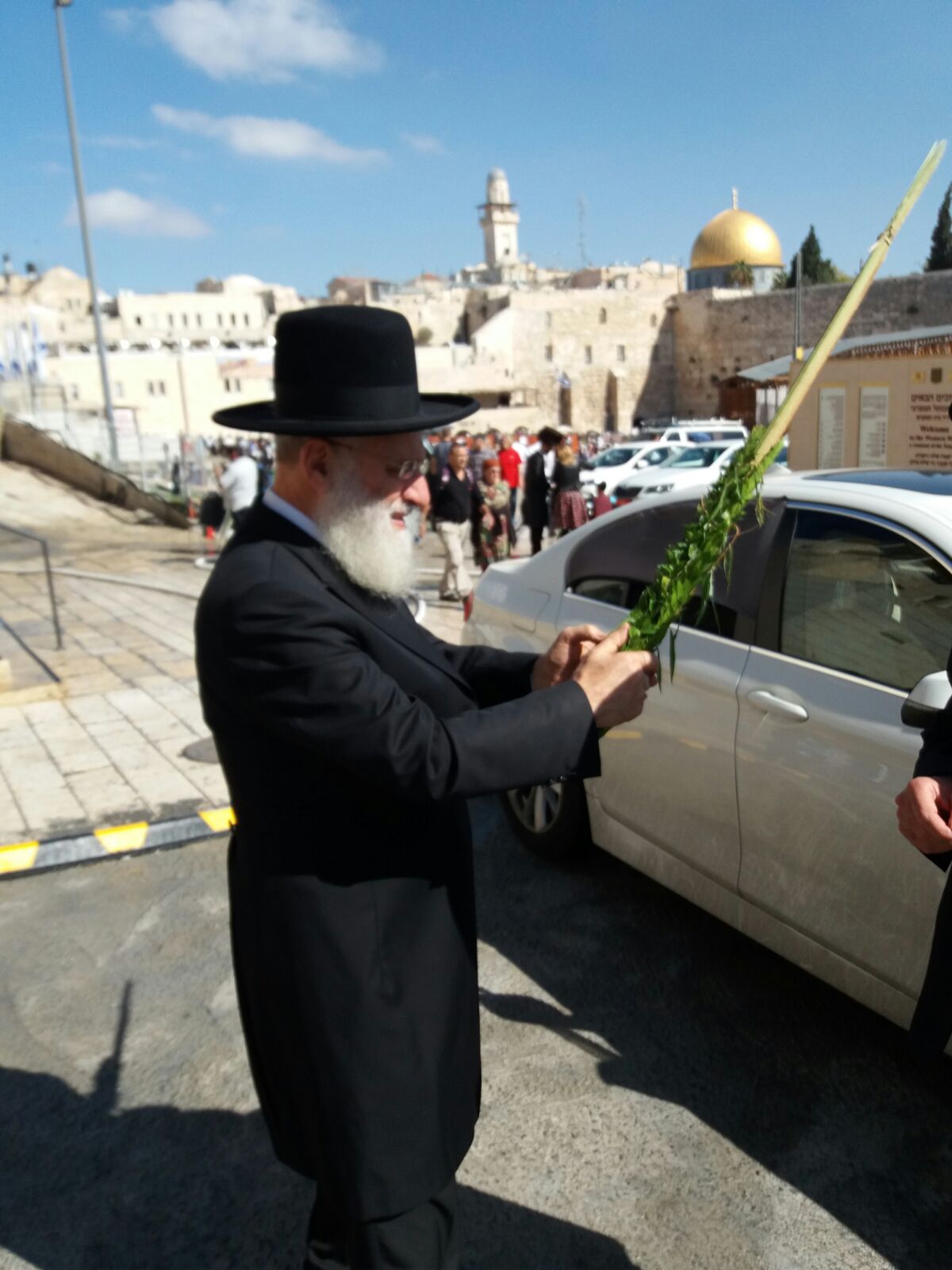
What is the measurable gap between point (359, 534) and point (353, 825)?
486mm

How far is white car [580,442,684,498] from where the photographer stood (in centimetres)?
2452

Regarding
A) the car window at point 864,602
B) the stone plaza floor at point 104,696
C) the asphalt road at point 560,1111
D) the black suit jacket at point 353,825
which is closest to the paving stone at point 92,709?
the stone plaza floor at point 104,696

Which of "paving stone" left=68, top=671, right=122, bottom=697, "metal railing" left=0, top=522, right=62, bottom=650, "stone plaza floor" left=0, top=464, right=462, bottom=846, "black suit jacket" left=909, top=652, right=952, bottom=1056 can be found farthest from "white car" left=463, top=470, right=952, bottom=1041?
"metal railing" left=0, top=522, right=62, bottom=650

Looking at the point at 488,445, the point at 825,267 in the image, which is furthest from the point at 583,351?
the point at 488,445

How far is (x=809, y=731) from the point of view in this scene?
2912 millimetres

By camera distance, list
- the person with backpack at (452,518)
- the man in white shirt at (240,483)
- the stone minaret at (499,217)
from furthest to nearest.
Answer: the stone minaret at (499,217) → the man in white shirt at (240,483) → the person with backpack at (452,518)

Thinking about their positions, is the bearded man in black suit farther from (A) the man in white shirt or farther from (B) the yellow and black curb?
(A) the man in white shirt

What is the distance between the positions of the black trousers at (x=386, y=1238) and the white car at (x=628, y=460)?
73.1 feet

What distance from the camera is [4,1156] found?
277cm

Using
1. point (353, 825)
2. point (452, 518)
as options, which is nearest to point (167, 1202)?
point (353, 825)

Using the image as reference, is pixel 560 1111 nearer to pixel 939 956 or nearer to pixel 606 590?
pixel 939 956

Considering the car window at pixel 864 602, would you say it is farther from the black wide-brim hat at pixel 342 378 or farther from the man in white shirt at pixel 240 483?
the man in white shirt at pixel 240 483

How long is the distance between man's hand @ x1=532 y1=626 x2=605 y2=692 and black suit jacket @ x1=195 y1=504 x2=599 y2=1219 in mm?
246

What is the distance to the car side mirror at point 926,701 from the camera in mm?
2336
